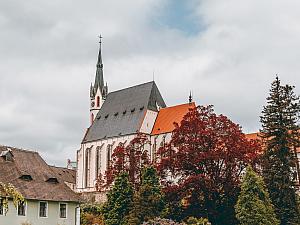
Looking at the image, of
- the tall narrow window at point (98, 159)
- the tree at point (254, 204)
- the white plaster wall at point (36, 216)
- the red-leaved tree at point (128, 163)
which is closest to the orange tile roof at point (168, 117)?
the tall narrow window at point (98, 159)

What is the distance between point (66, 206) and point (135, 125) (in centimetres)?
4989

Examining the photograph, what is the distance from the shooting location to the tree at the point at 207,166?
45219mm

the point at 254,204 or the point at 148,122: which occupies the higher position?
the point at 148,122

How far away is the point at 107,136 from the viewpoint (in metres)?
94.5

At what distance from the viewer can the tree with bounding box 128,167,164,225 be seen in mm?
42369

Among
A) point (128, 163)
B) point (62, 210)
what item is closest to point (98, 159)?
point (128, 163)

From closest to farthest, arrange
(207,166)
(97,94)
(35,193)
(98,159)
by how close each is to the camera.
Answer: (35,193)
(207,166)
(98,159)
(97,94)

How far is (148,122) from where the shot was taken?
89.4 metres

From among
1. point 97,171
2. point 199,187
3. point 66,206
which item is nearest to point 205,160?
point 199,187

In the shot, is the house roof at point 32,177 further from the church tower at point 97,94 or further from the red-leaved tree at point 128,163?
the church tower at point 97,94

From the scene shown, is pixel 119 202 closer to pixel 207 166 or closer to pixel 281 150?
pixel 207 166

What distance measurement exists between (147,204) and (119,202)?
4.31m

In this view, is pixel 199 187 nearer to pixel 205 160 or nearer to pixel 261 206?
pixel 205 160

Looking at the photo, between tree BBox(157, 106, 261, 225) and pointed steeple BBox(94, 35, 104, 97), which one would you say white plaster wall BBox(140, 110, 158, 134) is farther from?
tree BBox(157, 106, 261, 225)
